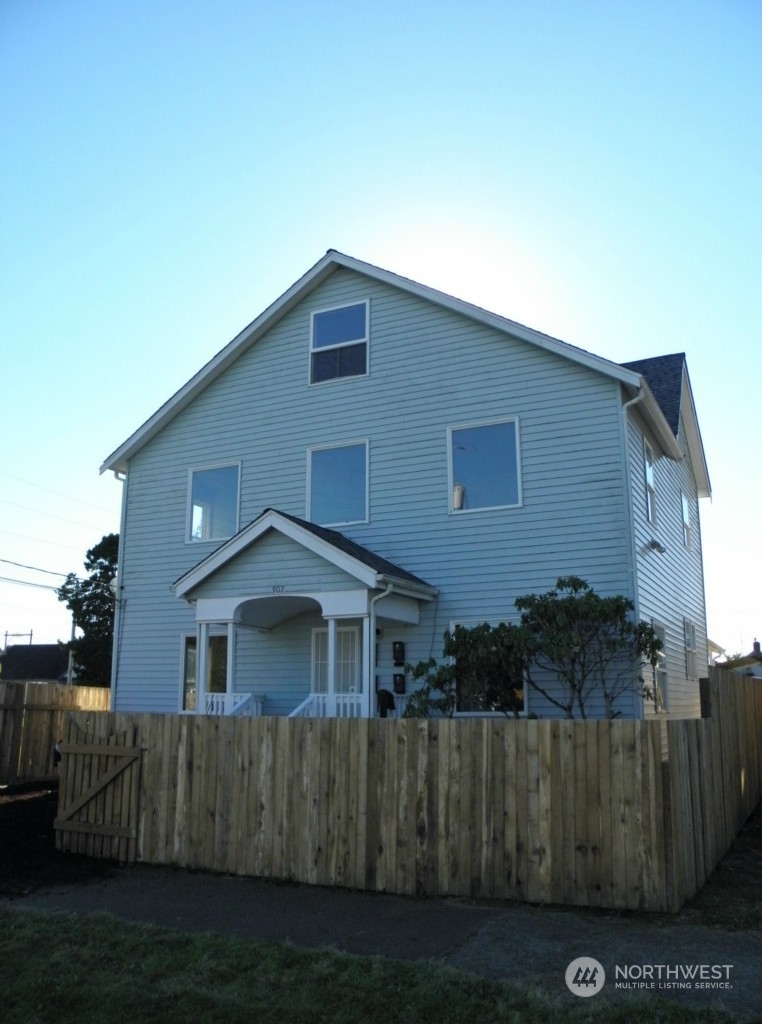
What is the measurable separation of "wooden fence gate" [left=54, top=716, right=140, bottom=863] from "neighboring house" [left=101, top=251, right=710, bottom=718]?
153 inches

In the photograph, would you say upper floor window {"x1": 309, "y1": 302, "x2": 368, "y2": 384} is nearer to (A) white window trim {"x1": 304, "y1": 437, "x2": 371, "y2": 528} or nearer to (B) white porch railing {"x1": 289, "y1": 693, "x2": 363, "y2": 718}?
(A) white window trim {"x1": 304, "y1": 437, "x2": 371, "y2": 528}

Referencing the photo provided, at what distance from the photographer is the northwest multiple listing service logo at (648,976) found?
5773 mm

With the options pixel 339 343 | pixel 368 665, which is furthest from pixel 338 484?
pixel 368 665

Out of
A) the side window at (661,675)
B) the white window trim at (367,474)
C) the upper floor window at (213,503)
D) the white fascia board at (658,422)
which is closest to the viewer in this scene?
the white fascia board at (658,422)

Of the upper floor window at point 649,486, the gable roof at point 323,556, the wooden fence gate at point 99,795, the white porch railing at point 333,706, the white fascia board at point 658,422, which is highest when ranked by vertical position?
the white fascia board at point 658,422

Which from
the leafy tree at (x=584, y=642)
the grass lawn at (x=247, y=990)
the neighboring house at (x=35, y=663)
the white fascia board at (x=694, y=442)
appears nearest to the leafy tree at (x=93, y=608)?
the neighboring house at (x=35, y=663)

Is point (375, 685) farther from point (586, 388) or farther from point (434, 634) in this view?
point (586, 388)

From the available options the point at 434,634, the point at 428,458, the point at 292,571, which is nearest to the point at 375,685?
the point at 434,634

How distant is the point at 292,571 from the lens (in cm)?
1430

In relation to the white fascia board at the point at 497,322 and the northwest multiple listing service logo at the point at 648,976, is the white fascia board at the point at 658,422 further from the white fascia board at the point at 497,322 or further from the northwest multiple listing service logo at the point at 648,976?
the northwest multiple listing service logo at the point at 648,976

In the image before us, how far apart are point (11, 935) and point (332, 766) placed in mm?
3335

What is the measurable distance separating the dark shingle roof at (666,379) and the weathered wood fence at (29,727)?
42.3 ft

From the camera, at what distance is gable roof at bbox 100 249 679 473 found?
549 inches

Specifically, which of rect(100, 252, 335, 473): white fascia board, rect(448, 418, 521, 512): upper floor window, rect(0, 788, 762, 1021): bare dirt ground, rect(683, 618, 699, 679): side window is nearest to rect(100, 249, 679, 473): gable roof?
rect(100, 252, 335, 473): white fascia board
